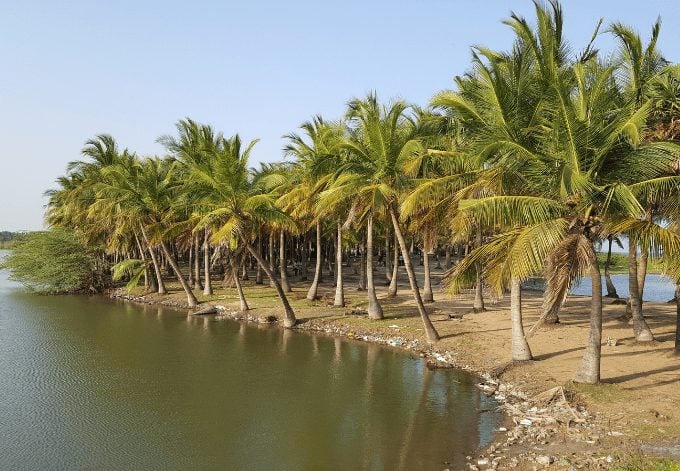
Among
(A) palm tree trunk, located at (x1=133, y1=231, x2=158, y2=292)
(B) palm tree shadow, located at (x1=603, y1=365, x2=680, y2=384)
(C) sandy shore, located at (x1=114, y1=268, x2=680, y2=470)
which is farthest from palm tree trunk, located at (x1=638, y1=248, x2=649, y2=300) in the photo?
(A) palm tree trunk, located at (x1=133, y1=231, x2=158, y2=292)

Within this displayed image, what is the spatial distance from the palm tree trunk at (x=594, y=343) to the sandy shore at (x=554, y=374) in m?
0.35

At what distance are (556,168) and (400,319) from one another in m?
14.3

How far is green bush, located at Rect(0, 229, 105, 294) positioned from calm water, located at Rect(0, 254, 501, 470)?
1827 cm

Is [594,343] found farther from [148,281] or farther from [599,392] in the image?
[148,281]

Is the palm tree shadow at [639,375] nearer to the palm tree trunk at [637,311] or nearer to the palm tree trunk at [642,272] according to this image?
the palm tree trunk at [637,311]

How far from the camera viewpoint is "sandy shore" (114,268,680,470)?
10258 millimetres

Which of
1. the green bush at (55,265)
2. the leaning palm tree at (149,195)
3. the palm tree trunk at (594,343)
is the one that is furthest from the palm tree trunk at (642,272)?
the green bush at (55,265)

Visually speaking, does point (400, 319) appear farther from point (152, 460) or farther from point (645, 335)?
point (152, 460)

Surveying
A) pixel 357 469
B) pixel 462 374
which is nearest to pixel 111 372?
pixel 357 469

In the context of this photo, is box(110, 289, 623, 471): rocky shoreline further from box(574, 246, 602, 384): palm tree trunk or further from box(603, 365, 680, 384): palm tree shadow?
box(603, 365, 680, 384): palm tree shadow

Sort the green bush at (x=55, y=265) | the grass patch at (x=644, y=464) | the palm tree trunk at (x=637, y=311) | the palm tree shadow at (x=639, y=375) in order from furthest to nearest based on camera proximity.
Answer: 1. the green bush at (x=55, y=265)
2. the palm tree trunk at (x=637, y=311)
3. the palm tree shadow at (x=639, y=375)
4. the grass patch at (x=644, y=464)

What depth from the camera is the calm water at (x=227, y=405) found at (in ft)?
36.3

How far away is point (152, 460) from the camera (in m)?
10.9

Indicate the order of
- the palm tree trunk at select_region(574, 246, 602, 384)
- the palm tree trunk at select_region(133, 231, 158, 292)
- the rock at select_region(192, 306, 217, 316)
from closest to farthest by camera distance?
1. the palm tree trunk at select_region(574, 246, 602, 384)
2. the rock at select_region(192, 306, 217, 316)
3. the palm tree trunk at select_region(133, 231, 158, 292)
